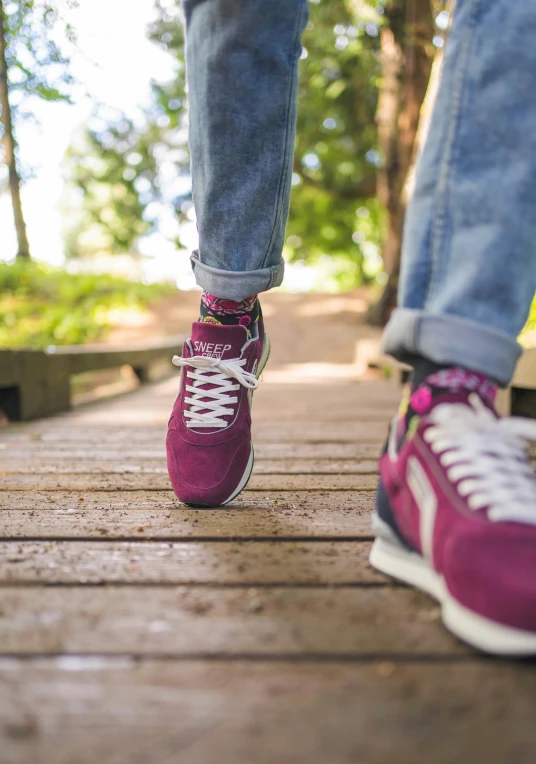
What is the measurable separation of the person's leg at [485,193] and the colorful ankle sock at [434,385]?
0.02 meters

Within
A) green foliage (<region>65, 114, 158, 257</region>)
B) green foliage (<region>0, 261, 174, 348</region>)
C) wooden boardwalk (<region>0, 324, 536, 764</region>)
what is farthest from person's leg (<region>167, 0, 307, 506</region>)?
green foliage (<region>65, 114, 158, 257</region>)

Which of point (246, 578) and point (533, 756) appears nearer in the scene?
point (533, 756)

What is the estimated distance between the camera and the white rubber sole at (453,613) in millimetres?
618

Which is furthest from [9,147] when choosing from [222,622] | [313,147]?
[222,622]

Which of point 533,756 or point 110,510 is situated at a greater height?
point 533,756

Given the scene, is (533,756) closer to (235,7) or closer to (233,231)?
(233,231)

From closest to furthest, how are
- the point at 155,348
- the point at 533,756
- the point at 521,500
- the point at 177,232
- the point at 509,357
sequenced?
1. the point at 533,756
2. the point at 521,500
3. the point at 509,357
4. the point at 155,348
5. the point at 177,232

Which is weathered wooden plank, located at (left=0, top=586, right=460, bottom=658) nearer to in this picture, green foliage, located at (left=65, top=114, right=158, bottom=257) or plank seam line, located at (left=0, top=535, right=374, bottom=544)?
plank seam line, located at (left=0, top=535, right=374, bottom=544)

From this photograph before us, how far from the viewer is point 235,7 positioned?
102 centimetres

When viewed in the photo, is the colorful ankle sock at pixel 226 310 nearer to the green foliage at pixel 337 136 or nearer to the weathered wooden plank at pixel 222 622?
the weathered wooden plank at pixel 222 622

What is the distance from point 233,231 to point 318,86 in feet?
31.2

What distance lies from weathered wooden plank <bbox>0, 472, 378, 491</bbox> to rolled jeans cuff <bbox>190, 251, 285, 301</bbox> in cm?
44

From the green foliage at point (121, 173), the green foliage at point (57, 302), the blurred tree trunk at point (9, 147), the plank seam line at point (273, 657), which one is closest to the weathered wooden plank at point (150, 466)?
the plank seam line at point (273, 657)

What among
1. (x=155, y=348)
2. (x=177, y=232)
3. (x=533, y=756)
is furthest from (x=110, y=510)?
(x=177, y=232)
